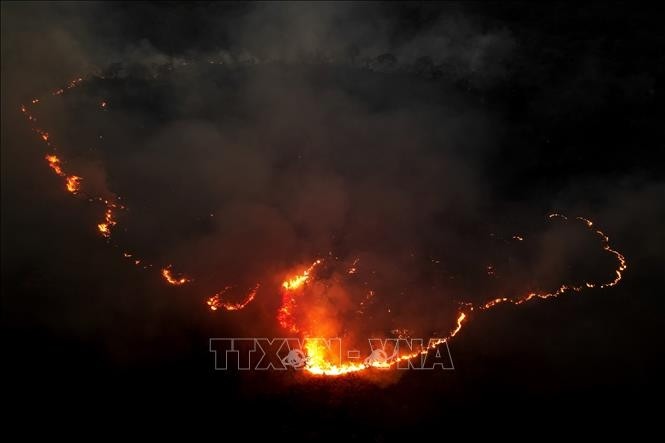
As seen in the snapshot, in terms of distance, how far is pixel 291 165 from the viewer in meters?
15.8

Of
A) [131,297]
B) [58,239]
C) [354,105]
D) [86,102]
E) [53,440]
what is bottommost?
[53,440]

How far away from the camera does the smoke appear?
1254cm

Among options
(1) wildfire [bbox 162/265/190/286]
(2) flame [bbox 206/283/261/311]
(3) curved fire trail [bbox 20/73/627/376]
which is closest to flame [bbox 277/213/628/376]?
(3) curved fire trail [bbox 20/73/627/376]

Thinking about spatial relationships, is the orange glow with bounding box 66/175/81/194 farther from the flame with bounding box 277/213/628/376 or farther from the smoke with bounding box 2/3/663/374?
the flame with bounding box 277/213/628/376

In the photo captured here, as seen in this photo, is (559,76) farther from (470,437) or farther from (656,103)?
(470,437)

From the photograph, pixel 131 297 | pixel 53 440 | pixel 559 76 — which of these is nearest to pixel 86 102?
pixel 131 297

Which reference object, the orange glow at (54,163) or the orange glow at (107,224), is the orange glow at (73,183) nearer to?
the orange glow at (54,163)

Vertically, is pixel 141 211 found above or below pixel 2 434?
above

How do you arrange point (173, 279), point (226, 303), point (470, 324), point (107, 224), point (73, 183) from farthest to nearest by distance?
point (73, 183)
point (107, 224)
point (173, 279)
point (226, 303)
point (470, 324)

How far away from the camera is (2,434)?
33.2 feet

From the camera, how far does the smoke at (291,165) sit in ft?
41.1

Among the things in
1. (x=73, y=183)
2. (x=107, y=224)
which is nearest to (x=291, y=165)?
(x=107, y=224)

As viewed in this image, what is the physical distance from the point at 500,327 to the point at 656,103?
11.5 meters

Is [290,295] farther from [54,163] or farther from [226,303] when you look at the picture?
[54,163]
